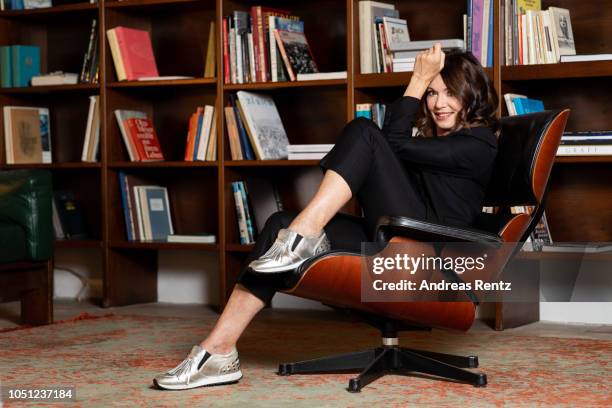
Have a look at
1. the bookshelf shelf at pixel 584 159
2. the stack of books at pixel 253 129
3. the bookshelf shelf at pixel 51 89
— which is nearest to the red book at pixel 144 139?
the bookshelf shelf at pixel 51 89

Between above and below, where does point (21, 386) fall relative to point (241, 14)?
below

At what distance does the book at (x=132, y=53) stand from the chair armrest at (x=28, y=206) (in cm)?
82

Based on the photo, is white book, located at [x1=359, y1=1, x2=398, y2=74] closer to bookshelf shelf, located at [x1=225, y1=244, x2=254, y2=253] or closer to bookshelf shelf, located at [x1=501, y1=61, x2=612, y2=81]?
bookshelf shelf, located at [x1=501, y1=61, x2=612, y2=81]

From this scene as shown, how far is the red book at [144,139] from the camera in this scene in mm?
4422

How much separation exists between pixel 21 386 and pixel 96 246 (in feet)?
6.22

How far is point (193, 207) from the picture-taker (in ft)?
15.2

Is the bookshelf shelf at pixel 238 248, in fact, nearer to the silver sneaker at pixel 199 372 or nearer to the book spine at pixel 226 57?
the book spine at pixel 226 57

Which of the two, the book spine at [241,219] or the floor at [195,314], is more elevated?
the book spine at [241,219]

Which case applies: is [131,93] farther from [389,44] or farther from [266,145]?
[389,44]

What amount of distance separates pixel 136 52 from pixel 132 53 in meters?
0.03

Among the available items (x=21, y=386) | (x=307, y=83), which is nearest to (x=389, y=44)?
(x=307, y=83)

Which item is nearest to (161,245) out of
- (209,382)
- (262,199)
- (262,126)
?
(262,199)

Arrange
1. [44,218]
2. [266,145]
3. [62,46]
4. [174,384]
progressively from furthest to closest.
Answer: [62,46], [266,145], [44,218], [174,384]

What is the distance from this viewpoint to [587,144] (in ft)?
11.4
